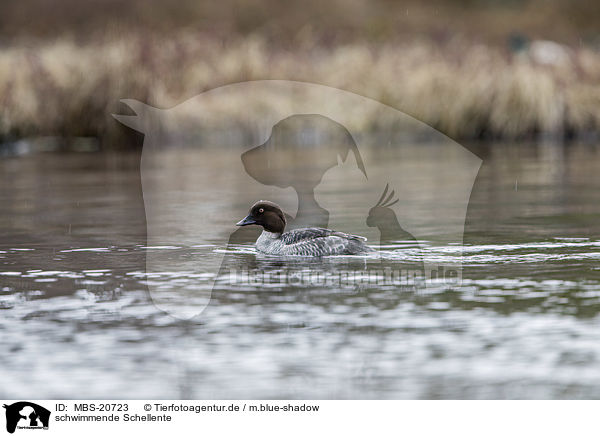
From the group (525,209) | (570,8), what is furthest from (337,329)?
(570,8)

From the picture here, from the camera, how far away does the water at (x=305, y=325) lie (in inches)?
266

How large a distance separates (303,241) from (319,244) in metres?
0.16

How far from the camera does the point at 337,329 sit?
796 centimetres

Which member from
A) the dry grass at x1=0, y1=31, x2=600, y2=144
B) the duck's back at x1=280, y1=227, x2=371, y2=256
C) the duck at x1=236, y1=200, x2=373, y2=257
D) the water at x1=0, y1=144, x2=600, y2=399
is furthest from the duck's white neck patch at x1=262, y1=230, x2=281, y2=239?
the dry grass at x1=0, y1=31, x2=600, y2=144

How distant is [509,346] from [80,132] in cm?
2016

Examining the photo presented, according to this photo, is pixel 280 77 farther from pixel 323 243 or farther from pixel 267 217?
pixel 323 243

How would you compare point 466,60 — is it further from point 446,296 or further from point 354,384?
point 354,384
